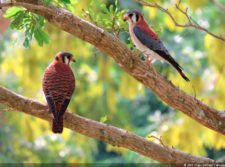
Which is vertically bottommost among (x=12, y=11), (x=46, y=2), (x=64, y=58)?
(x=64, y=58)

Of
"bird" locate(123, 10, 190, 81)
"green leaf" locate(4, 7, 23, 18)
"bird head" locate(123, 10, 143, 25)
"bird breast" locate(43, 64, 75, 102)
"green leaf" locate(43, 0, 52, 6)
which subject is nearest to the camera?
"green leaf" locate(43, 0, 52, 6)

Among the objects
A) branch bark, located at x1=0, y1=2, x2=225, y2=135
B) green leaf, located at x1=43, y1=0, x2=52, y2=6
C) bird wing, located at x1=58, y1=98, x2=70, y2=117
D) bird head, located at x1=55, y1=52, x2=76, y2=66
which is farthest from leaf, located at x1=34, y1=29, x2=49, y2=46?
bird head, located at x1=55, y1=52, x2=76, y2=66

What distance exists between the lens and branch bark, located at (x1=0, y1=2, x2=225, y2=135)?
14.4ft

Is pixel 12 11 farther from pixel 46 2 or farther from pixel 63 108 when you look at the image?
pixel 63 108

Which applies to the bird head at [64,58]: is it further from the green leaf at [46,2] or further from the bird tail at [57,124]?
the green leaf at [46,2]

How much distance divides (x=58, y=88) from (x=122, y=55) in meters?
0.81

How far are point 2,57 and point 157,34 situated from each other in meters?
4.58

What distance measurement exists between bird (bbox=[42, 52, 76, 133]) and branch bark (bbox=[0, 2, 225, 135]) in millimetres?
517

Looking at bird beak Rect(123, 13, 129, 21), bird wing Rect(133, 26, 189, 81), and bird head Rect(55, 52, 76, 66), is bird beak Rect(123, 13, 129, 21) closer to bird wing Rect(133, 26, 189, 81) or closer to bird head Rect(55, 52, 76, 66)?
bird wing Rect(133, 26, 189, 81)

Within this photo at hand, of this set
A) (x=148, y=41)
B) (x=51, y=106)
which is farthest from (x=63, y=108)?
(x=148, y=41)

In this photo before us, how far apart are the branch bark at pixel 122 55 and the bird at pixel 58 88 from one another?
517mm

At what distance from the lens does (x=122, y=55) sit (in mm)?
4395

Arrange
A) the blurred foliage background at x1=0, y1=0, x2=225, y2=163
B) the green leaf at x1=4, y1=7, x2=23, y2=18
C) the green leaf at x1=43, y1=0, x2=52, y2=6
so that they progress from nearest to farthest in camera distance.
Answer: the green leaf at x1=43, y1=0, x2=52, y2=6 < the green leaf at x1=4, y1=7, x2=23, y2=18 < the blurred foliage background at x1=0, y1=0, x2=225, y2=163

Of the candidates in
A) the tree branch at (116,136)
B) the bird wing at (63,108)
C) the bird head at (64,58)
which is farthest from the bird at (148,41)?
the tree branch at (116,136)
